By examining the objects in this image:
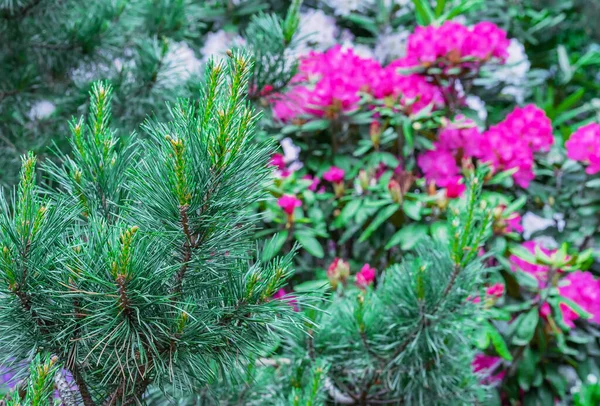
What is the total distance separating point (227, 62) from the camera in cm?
52

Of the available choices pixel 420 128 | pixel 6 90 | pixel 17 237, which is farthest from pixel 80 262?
pixel 420 128

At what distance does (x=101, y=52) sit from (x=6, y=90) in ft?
0.74

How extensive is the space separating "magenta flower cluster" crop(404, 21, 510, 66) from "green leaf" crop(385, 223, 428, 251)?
49 centimetres

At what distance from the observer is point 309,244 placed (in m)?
1.40

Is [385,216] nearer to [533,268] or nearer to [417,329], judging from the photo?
[533,268]

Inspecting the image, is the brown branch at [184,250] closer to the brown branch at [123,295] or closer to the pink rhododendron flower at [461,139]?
the brown branch at [123,295]

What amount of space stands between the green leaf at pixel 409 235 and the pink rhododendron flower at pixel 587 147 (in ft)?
1.58

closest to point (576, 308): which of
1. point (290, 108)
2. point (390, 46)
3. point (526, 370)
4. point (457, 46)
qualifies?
point (526, 370)

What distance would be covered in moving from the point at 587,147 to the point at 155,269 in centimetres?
136

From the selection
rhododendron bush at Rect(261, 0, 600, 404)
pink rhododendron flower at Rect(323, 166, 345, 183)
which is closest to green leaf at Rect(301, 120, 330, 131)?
rhododendron bush at Rect(261, 0, 600, 404)

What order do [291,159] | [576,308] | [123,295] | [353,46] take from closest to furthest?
1. [123,295]
2. [576,308]
3. [291,159]
4. [353,46]

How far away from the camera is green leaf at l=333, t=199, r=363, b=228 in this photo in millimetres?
1441

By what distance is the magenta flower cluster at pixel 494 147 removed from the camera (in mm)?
1532

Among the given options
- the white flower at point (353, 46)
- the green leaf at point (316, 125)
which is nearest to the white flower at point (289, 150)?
the green leaf at point (316, 125)
